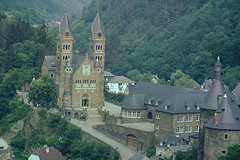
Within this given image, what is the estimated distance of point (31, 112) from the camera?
107 m

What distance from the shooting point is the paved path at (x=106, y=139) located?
307 feet

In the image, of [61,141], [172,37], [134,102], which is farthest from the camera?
[172,37]

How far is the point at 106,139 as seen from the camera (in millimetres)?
98875

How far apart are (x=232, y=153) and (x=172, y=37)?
93601 millimetres

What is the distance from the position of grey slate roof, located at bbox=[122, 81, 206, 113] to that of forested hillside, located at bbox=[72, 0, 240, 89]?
20546mm

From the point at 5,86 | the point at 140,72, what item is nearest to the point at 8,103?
the point at 5,86

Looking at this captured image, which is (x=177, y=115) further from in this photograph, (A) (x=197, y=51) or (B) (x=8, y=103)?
(A) (x=197, y=51)

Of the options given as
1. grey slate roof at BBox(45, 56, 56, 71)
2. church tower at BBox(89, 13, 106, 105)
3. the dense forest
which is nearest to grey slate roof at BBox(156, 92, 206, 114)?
the dense forest

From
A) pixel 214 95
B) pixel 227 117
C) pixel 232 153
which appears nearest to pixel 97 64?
pixel 214 95

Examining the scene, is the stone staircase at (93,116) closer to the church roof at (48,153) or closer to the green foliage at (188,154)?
the church roof at (48,153)

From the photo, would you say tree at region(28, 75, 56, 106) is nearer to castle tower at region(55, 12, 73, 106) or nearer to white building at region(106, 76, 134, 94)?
castle tower at region(55, 12, 73, 106)

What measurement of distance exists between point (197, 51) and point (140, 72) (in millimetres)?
18811

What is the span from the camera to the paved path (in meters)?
93.6

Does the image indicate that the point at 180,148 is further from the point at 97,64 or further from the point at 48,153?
the point at 97,64
